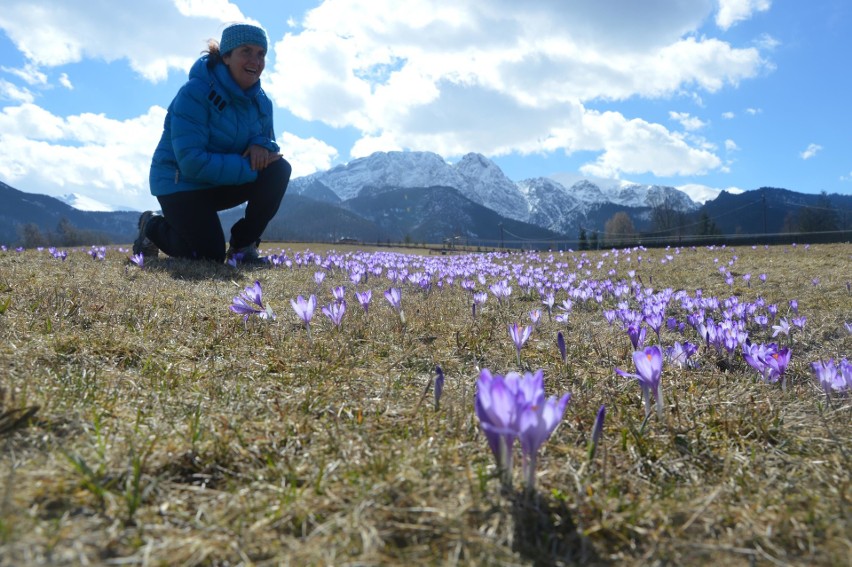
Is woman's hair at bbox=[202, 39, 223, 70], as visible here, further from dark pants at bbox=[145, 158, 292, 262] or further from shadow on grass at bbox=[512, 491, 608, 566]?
shadow on grass at bbox=[512, 491, 608, 566]

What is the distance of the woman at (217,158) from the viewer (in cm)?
596

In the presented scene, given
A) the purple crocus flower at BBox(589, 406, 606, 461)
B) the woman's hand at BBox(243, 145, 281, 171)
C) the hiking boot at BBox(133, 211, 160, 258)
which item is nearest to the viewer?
the purple crocus flower at BBox(589, 406, 606, 461)

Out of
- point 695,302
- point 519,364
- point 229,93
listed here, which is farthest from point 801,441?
point 229,93

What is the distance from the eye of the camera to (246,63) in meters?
6.04

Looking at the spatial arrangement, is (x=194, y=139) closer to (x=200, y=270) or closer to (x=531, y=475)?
(x=200, y=270)

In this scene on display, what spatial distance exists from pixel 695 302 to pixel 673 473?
3.98m

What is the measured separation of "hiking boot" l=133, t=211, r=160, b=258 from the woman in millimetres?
21

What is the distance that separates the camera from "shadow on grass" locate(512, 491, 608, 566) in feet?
3.83

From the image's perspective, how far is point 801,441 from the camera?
1.77 meters

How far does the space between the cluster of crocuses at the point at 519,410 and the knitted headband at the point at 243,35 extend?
5998 millimetres

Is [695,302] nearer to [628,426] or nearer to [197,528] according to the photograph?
[628,426]

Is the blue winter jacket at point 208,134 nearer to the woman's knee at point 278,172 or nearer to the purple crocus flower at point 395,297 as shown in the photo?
the woman's knee at point 278,172

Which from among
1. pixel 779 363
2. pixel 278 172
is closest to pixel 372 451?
pixel 779 363

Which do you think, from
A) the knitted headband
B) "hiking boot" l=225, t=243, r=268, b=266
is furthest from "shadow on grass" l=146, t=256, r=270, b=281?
the knitted headband
